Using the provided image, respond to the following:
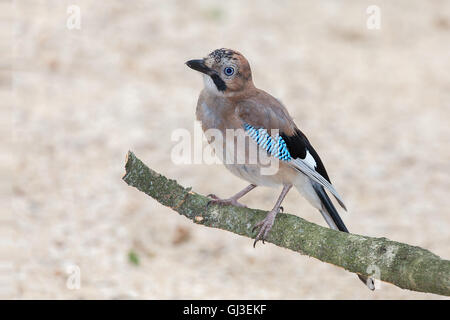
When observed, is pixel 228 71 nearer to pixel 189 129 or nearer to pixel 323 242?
pixel 323 242

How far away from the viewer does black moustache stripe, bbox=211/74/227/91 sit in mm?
5590

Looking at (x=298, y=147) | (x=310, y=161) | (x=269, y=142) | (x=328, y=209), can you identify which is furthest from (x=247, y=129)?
(x=328, y=209)

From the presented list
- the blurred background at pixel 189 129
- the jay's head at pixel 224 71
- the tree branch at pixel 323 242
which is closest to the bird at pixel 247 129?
the jay's head at pixel 224 71

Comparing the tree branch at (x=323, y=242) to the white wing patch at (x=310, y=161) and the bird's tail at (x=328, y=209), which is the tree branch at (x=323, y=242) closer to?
the white wing patch at (x=310, y=161)

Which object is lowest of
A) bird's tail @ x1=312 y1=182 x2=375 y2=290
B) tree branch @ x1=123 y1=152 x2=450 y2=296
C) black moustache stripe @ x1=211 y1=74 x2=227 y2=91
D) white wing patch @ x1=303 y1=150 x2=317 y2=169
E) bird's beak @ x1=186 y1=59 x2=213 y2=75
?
tree branch @ x1=123 y1=152 x2=450 y2=296

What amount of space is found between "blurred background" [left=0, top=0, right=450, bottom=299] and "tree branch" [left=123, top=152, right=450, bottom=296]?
9.83ft

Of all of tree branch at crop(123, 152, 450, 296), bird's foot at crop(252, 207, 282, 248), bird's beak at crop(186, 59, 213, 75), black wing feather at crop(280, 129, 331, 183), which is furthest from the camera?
black wing feather at crop(280, 129, 331, 183)

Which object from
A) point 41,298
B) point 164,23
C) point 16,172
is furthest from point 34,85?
point 41,298

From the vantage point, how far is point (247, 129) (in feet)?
18.1

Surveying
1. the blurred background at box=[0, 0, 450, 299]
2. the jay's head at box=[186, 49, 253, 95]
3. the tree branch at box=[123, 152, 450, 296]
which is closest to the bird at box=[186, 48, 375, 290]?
the jay's head at box=[186, 49, 253, 95]

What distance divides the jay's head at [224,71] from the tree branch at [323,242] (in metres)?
1.04

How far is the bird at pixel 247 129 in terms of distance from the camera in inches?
215

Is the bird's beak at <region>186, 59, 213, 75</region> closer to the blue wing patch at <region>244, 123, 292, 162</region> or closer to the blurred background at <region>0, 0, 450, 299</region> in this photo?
the blue wing patch at <region>244, 123, 292, 162</region>

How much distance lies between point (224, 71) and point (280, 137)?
0.68m
